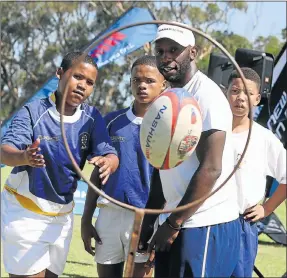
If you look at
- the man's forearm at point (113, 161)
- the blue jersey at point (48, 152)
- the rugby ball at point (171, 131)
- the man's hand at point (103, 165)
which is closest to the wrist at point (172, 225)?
the rugby ball at point (171, 131)

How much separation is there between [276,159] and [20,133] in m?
1.70

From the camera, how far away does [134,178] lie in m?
4.84

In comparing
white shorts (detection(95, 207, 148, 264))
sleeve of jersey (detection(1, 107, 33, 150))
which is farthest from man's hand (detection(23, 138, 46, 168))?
white shorts (detection(95, 207, 148, 264))

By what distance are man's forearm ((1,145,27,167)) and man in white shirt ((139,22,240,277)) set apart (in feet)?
2.65

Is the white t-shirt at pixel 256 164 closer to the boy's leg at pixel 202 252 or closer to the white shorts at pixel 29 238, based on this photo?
the boy's leg at pixel 202 252

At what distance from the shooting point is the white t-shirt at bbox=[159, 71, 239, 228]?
11.2ft

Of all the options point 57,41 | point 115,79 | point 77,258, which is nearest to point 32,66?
point 57,41

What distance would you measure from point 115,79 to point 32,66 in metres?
6.32

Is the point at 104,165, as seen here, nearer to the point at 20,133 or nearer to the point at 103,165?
the point at 103,165

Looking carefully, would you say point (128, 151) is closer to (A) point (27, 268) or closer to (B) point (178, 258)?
(A) point (27, 268)

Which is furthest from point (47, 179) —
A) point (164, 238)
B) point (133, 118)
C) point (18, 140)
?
point (164, 238)

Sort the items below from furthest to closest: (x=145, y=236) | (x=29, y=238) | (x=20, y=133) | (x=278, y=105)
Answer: (x=278, y=105) < (x=29, y=238) < (x=20, y=133) < (x=145, y=236)

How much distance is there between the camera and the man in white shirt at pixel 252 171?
4.60 m

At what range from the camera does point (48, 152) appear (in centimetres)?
425
